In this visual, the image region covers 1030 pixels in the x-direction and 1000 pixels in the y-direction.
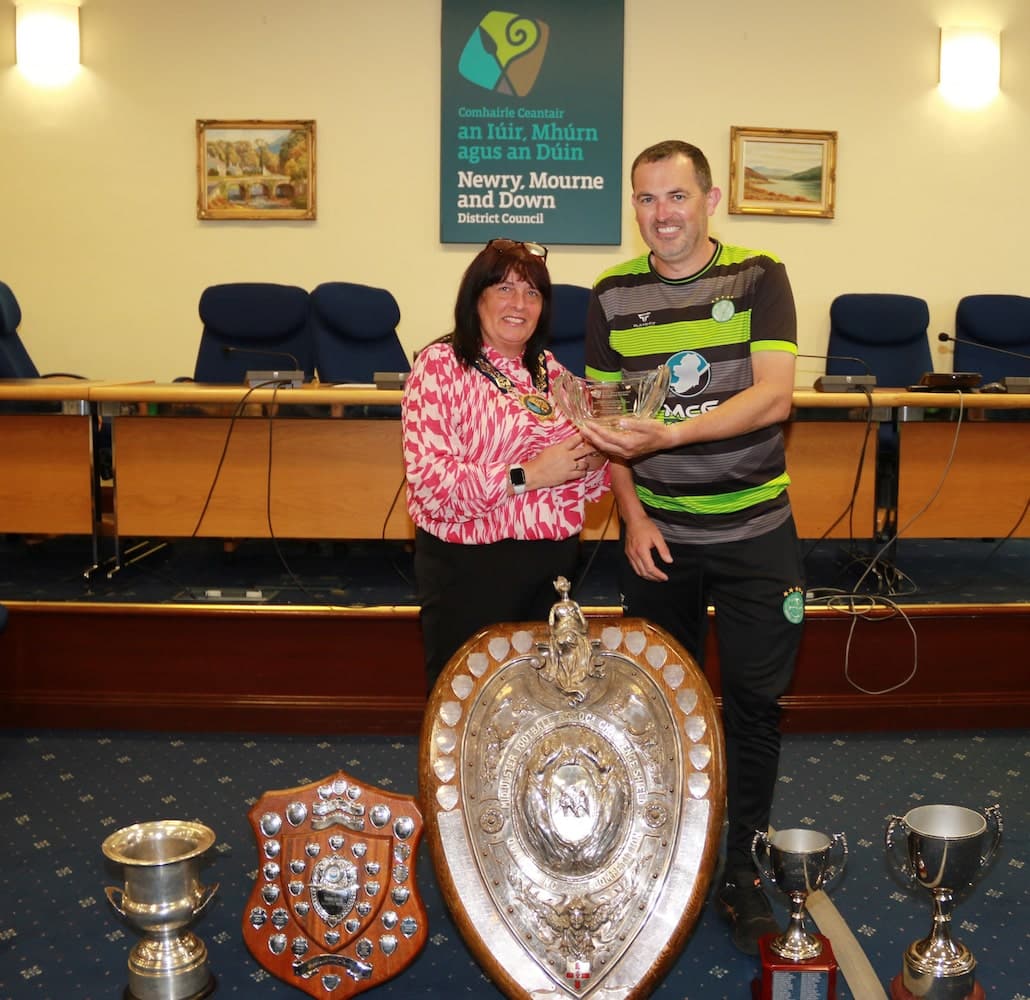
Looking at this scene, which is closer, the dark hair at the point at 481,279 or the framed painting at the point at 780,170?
the dark hair at the point at 481,279

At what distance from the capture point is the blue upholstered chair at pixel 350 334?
175 inches

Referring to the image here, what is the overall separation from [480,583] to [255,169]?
4.21 m

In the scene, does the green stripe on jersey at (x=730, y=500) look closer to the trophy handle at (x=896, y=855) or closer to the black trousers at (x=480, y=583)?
the black trousers at (x=480, y=583)

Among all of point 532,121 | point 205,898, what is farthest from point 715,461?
point 532,121

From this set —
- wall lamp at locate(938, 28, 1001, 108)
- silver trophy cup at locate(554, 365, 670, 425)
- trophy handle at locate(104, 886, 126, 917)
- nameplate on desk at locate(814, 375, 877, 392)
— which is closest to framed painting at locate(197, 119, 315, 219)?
nameplate on desk at locate(814, 375, 877, 392)

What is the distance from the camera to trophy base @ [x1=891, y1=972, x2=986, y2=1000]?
5.36ft

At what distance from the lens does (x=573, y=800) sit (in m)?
1.53

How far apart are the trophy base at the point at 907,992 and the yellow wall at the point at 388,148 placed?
4.27 metres

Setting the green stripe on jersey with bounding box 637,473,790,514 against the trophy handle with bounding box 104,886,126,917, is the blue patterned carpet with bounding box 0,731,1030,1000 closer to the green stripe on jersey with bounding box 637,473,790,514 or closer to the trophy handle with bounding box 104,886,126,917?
the trophy handle with bounding box 104,886,126,917

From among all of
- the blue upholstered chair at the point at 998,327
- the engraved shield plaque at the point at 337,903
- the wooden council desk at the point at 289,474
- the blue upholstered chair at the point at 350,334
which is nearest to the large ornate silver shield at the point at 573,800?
the engraved shield plaque at the point at 337,903

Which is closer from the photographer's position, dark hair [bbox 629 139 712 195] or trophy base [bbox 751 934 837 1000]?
trophy base [bbox 751 934 837 1000]

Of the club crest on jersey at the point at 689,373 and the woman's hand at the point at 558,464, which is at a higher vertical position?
the club crest on jersey at the point at 689,373

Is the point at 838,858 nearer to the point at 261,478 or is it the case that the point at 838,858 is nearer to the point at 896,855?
the point at 896,855

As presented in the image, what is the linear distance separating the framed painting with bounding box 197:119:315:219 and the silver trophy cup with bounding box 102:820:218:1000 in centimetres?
428
